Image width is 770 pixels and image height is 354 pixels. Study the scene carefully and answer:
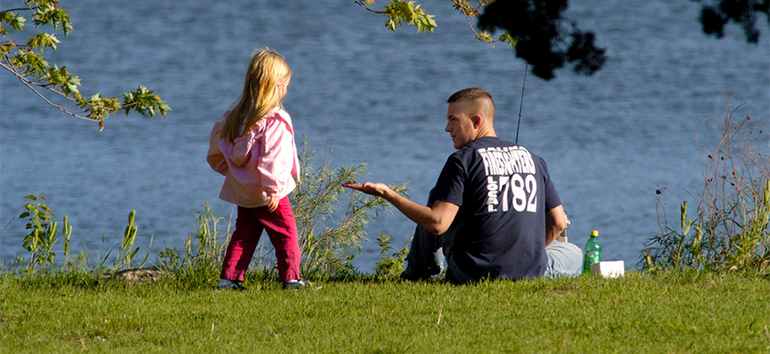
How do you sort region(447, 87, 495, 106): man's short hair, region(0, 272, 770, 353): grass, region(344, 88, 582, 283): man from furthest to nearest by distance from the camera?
region(447, 87, 495, 106): man's short hair
region(344, 88, 582, 283): man
region(0, 272, 770, 353): grass

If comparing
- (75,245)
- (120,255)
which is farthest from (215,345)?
(75,245)

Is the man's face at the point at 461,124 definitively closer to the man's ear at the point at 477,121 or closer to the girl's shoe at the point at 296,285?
the man's ear at the point at 477,121

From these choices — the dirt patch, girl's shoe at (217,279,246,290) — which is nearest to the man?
girl's shoe at (217,279,246,290)

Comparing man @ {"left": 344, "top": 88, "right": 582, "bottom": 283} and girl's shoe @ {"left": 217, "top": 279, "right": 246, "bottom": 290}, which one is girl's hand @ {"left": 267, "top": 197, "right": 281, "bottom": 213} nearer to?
girl's shoe @ {"left": 217, "top": 279, "right": 246, "bottom": 290}

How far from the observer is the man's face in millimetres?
5742

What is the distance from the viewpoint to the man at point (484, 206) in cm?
545

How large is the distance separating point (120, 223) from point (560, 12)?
904 cm

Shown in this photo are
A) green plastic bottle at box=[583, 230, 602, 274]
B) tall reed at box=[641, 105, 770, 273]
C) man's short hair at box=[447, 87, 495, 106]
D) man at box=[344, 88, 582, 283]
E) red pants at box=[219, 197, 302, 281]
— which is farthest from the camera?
green plastic bottle at box=[583, 230, 602, 274]

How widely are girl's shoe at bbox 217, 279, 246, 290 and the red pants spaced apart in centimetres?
2

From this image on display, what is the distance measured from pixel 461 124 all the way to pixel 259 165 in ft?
4.18

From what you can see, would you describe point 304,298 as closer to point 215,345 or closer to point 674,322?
point 215,345

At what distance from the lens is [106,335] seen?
177 inches

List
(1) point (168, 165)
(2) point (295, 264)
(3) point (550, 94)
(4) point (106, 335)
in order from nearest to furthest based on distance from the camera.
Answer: (4) point (106, 335) < (2) point (295, 264) < (1) point (168, 165) < (3) point (550, 94)

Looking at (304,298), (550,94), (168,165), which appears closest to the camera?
(304,298)
